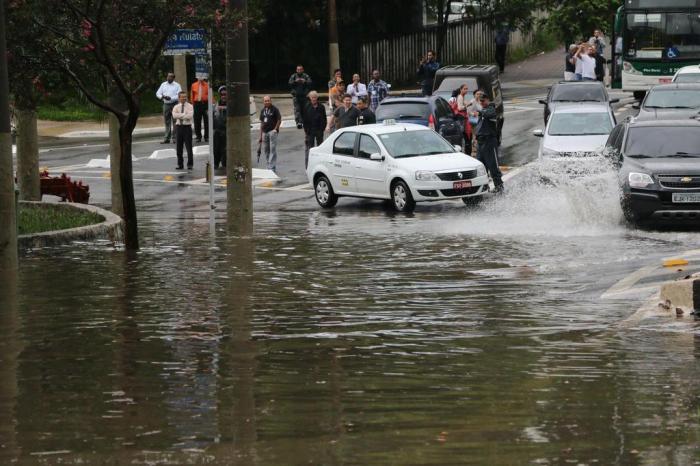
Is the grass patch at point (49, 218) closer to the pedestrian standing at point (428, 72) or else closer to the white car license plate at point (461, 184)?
the white car license plate at point (461, 184)

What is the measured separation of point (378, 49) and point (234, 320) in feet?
134

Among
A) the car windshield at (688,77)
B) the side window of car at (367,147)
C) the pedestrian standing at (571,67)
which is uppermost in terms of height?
the pedestrian standing at (571,67)

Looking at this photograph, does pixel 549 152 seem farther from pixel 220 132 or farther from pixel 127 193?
pixel 127 193

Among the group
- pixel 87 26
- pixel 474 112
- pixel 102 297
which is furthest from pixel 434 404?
pixel 474 112

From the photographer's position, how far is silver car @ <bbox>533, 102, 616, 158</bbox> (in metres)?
28.3

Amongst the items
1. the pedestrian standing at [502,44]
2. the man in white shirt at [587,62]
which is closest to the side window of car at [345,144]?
the man in white shirt at [587,62]

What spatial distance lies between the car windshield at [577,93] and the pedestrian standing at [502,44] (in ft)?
64.9

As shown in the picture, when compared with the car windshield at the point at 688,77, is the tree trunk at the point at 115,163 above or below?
below

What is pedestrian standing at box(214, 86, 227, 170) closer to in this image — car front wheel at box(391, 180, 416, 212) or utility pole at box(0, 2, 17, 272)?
car front wheel at box(391, 180, 416, 212)

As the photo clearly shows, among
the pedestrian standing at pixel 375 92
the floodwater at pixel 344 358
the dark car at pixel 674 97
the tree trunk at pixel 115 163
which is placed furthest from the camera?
the pedestrian standing at pixel 375 92

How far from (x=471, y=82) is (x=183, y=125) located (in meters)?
7.90

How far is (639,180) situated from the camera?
67.8 ft

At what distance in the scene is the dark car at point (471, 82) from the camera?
3716 cm

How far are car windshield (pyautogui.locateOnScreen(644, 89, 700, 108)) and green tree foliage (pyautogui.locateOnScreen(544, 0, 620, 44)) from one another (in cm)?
2125
